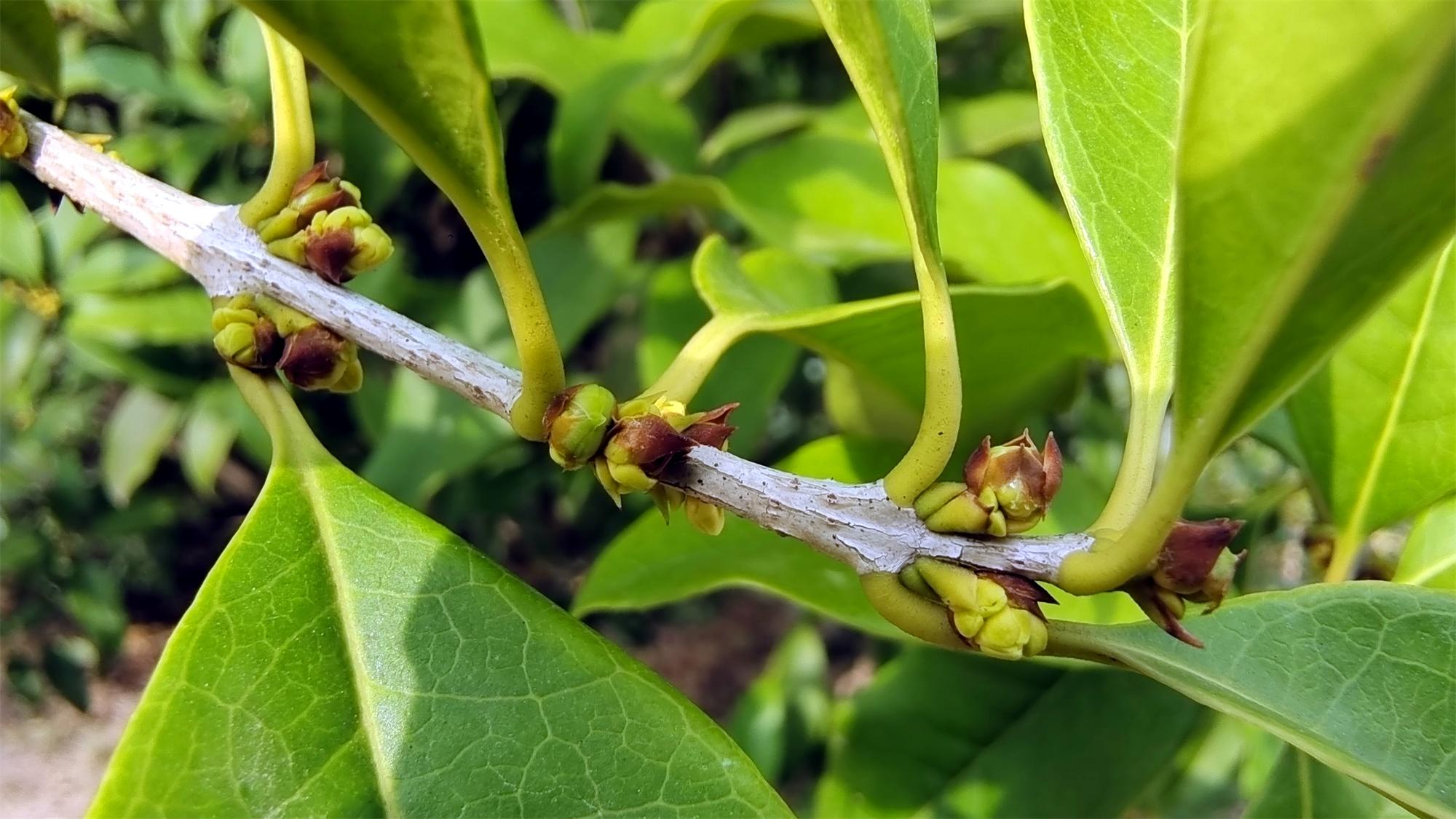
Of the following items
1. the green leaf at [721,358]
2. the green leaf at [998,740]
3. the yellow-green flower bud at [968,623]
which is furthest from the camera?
the green leaf at [721,358]

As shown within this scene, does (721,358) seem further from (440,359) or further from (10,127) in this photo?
(10,127)

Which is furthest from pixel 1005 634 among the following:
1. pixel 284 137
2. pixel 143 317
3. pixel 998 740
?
pixel 143 317

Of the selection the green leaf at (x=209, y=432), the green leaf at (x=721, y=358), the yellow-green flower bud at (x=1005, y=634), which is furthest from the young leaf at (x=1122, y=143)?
the green leaf at (x=209, y=432)

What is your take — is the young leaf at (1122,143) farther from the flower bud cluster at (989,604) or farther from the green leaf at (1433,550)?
the green leaf at (1433,550)

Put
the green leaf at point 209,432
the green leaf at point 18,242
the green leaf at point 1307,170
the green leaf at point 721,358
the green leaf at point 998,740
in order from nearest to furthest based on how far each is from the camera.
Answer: the green leaf at point 1307,170 < the green leaf at point 998,740 < the green leaf at point 721,358 < the green leaf at point 18,242 < the green leaf at point 209,432

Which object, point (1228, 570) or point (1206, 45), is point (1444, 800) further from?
point (1206, 45)

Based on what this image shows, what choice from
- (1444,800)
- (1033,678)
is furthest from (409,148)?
(1033,678)
